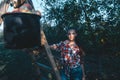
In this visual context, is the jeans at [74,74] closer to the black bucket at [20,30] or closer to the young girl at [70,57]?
the young girl at [70,57]

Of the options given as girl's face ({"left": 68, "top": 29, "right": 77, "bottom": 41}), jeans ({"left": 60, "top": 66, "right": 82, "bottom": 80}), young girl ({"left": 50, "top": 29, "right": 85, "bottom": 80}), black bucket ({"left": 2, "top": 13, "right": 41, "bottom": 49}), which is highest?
black bucket ({"left": 2, "top": 13, "right": 41, "bottom": 49})

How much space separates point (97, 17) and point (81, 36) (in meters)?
0.74

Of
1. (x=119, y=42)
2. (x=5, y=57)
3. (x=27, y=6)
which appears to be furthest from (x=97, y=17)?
(x=27, y=6)

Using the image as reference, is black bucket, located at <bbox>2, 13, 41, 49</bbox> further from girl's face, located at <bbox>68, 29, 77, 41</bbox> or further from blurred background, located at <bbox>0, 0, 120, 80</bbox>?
blurred background, located at <bbox>0, 0, 120, 80</bbox>

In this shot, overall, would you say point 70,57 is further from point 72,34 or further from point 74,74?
point 72,34

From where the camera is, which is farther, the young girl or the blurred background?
the blurred background

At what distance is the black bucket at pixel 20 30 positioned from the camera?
15.1ft

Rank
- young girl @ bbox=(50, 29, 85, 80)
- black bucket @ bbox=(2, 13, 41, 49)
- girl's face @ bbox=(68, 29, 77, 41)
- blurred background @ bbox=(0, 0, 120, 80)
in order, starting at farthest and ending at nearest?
blurred background @ bbox=(0, 0, 120, 80), young girl @ bbox=(50, 29, 85, 80), girl's face @ bbox=(68, 29, 77, 41), black bucket @ bbox=(2, 13, 41, 49)

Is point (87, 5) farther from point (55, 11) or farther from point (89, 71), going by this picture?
point (89, 71)

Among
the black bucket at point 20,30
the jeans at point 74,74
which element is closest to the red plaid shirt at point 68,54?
the jeans at point 74,74

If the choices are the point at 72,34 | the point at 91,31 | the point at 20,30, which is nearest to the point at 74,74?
the point at 72,34

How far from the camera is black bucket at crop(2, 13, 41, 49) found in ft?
15.1

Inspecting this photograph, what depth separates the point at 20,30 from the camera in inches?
182

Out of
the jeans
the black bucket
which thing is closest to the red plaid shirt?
the jeans
